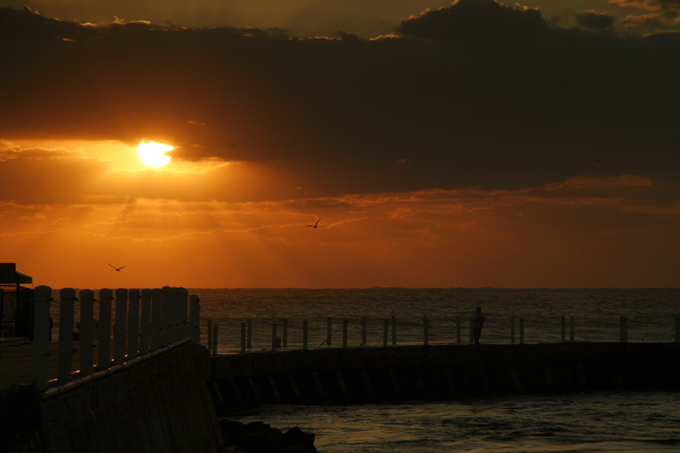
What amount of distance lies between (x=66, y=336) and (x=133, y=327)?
3.30 metres

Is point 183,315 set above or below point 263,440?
above

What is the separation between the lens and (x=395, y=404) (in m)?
31.8

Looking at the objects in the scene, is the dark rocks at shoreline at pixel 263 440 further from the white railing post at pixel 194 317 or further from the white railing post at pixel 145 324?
the white railing post at pixel 145 324

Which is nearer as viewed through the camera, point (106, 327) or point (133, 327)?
point (106, 327)

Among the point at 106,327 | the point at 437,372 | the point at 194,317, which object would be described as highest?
the point at 106,327

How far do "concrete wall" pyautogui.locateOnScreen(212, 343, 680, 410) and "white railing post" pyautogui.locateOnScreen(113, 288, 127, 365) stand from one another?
17.0 m

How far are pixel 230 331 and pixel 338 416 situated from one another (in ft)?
142

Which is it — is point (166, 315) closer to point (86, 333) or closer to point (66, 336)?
point (86, 333)

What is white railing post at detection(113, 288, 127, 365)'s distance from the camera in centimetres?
1142

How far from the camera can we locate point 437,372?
3338 cm

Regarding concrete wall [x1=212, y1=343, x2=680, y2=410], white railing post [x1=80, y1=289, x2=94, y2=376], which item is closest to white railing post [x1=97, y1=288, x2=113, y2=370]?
white railing post [x1=80, y1=289, x2=94, y2=376]

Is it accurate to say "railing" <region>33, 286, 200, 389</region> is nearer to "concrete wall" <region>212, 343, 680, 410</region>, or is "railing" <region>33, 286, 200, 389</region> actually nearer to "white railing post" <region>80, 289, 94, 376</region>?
"white railing post" <region>80, 289, 94, 376</region>

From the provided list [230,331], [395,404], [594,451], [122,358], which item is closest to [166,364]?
[122,358]

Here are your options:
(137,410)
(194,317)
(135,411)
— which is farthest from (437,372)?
(135,411)
